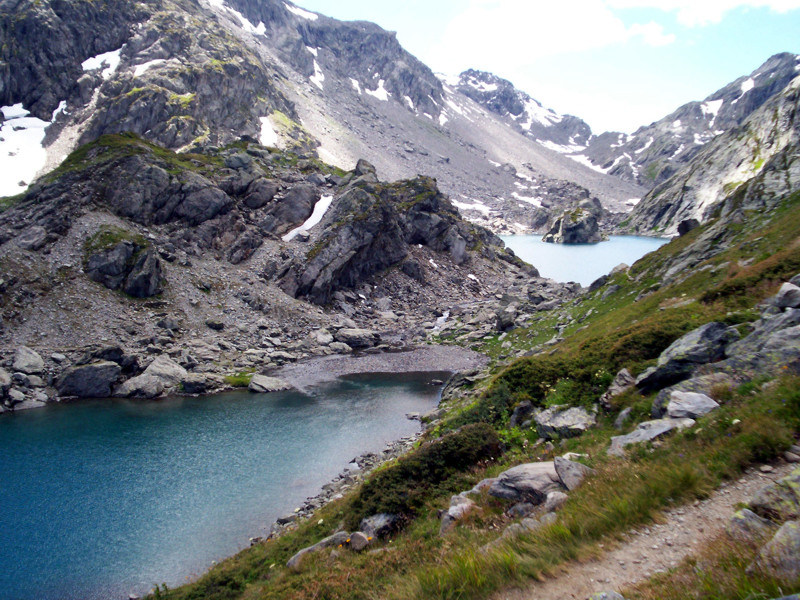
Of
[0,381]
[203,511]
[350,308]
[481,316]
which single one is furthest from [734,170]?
[0,381]

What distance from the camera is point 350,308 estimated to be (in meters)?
72.8

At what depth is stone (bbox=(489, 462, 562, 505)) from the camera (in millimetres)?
10766

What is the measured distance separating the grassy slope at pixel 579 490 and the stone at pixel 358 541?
37cm

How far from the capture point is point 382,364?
181ft

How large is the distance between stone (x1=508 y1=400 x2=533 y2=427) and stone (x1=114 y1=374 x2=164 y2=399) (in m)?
39.0

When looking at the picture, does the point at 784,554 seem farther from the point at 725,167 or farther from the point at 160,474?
the point at 725,167

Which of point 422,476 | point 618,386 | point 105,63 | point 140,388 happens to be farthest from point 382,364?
point 105,63

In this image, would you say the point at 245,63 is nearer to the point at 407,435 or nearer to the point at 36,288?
the point at 36,288

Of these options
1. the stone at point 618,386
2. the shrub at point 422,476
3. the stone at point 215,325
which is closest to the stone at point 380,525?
the shrub at point 422,476

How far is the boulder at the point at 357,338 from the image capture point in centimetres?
6162

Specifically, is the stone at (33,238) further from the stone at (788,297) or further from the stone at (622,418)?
the stone at (788,297)

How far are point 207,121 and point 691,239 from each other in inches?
5661

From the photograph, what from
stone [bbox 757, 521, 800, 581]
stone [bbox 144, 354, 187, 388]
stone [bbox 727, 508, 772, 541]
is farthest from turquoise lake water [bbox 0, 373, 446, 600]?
stone [bbox 757, 521, 800, 581]

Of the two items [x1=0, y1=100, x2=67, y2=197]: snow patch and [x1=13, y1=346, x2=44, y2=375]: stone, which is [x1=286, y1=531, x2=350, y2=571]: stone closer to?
[x1=13, y1=346, x2=44, y2=375]: stone
